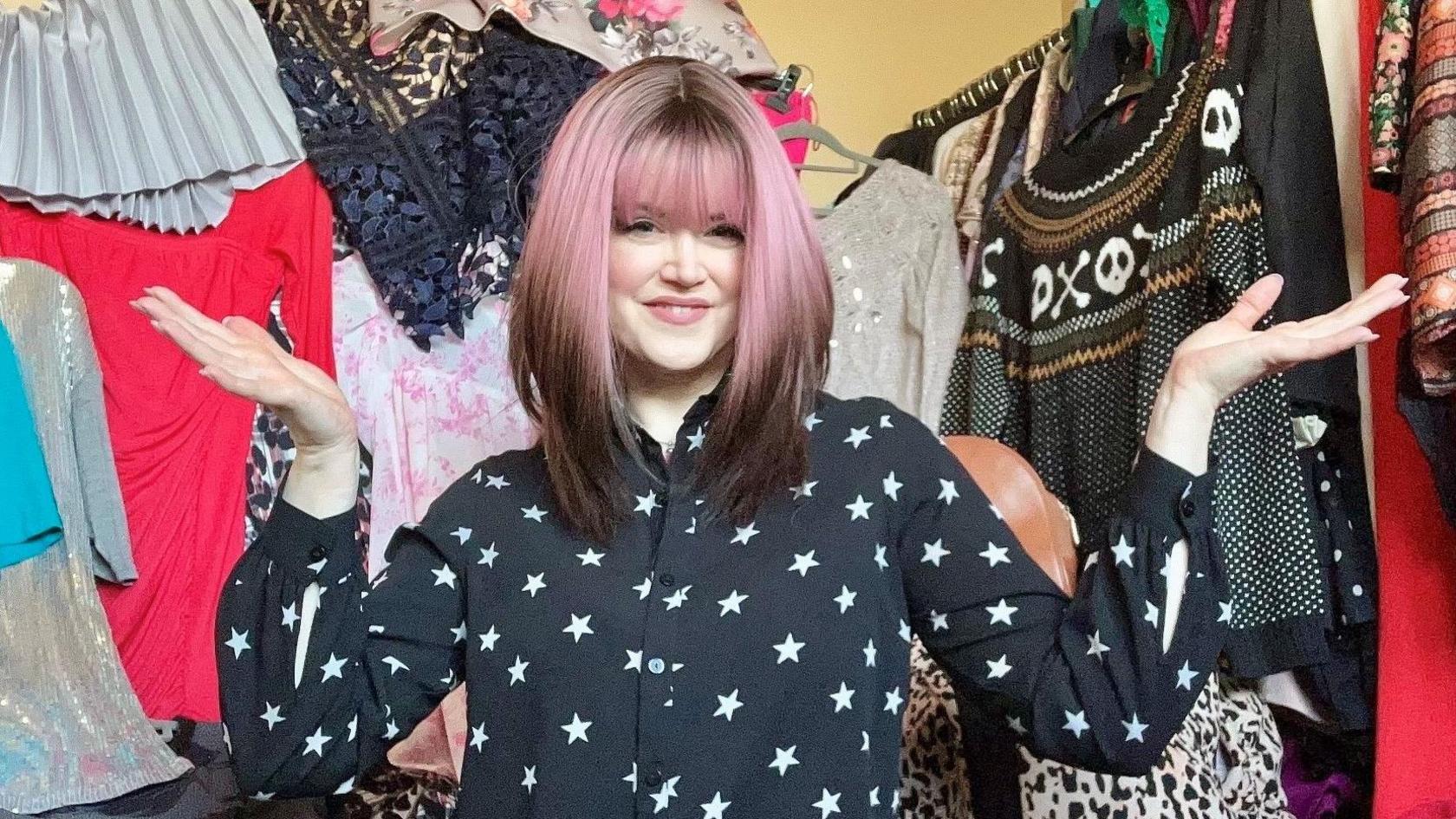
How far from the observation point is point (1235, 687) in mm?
1451

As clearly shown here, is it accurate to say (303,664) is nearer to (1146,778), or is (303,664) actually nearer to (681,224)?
(681,224)

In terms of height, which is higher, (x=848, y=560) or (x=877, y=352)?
(x=877, y=352)

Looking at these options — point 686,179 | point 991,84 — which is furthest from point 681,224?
point 991,84

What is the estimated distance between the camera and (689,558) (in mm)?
1000

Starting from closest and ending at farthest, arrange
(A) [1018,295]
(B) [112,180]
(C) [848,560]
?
(C) [848,560] < (B) [112,180] < (A) [1018,295]

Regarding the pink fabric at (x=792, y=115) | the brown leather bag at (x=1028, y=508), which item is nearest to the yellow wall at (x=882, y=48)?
the pink fabric at (x=792, y=115)

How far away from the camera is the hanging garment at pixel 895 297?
1854mm

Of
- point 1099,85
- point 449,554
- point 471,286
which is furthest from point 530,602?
point 1099,85

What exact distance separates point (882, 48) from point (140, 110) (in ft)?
4.50

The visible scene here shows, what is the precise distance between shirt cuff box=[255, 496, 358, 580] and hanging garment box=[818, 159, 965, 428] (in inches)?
39.0

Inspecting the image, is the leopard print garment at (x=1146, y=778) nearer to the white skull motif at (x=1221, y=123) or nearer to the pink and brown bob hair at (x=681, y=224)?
the pink and brown bob hair at (x=681, y=224)

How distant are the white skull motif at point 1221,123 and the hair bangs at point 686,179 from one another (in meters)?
0.72

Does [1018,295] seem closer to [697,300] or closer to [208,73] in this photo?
[697,300]

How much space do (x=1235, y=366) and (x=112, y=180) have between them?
1.41 m
